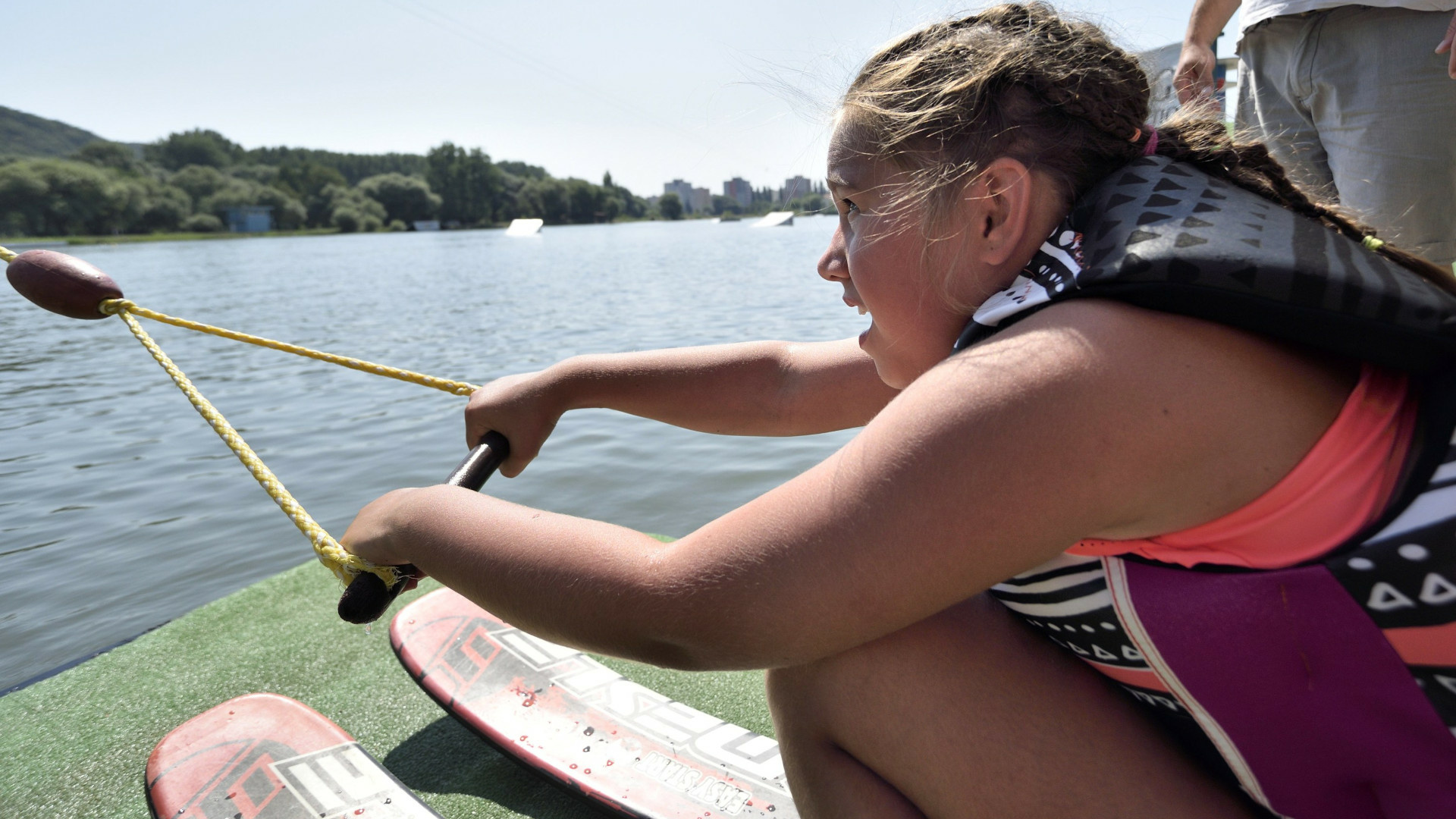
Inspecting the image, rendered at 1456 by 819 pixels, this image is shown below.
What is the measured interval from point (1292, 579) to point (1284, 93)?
272cm

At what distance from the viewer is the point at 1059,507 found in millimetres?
931

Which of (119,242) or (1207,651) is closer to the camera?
(1207,651)

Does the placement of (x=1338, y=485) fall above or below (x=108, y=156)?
above

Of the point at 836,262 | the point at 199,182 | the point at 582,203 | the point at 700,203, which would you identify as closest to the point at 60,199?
the point at 199,182

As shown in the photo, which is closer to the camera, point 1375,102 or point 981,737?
point 981,737

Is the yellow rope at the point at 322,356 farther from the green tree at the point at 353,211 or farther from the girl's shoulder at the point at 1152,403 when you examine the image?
the green tree at the point at 353,211

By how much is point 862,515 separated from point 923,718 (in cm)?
50

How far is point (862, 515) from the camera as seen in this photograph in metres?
0.96

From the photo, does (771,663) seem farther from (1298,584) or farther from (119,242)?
(119,242)

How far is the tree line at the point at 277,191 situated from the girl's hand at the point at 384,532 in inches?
3082

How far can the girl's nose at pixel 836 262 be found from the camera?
142 centimetres

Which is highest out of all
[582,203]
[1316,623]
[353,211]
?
[1316,623]

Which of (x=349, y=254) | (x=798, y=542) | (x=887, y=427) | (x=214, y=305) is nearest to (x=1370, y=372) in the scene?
(x=887, y=427)

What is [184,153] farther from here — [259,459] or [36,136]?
[259,459]
